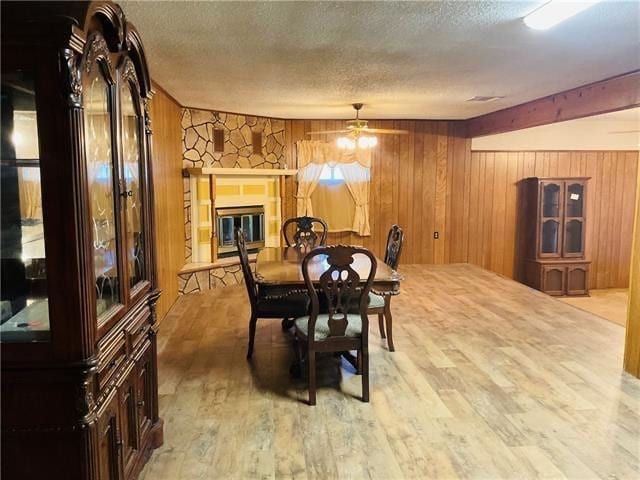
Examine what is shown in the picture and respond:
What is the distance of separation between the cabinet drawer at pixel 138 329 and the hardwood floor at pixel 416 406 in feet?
2.23

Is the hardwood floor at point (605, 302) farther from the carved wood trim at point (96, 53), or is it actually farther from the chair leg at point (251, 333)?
the carved wood trim at point (96, 53)

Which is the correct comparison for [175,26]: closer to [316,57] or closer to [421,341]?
[316,57]

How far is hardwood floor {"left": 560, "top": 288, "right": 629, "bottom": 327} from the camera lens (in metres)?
6.84

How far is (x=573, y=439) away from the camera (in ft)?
8.65

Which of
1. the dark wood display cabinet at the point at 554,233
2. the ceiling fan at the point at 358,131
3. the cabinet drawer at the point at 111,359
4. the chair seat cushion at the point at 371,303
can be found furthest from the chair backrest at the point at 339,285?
the dark wood display cabinet at the point at 554,233

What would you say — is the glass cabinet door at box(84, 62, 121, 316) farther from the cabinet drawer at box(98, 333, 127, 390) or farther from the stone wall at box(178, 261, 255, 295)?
the stone wall at box(178, 261, 255, 295)

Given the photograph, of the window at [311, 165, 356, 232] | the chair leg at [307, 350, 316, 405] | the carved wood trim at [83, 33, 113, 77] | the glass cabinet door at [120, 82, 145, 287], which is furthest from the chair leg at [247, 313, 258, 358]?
the window at [311, 165, 356, 232]

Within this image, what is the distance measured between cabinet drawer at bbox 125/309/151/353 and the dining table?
100 centimetres

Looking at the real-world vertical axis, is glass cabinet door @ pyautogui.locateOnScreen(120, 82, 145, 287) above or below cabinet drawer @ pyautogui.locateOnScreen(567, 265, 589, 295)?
above

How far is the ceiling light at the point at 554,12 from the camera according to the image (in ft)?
7.74

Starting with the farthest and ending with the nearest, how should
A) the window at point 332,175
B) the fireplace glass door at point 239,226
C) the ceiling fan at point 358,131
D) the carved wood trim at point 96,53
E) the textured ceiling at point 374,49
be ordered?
1. the window at point 332,175
2. the fireplace glass door at point 239,226
3. the ceiling fan at point 358,131
4. the textured ceiling at point 374,49
5. the carved wood trim at point 96,53

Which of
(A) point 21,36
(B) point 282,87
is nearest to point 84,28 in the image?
(A) point 21,36

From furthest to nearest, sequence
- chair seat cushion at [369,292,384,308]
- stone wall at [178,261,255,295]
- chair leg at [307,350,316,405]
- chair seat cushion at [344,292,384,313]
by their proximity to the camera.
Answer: stone wall at [178,261,255,295] < chair seat cushion at [369,292,384,308] < chair seat cushion at [344,292,384,313] < chair leg at [307,350,316,405]

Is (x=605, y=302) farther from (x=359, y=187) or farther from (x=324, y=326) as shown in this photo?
(x=324, y=326)
